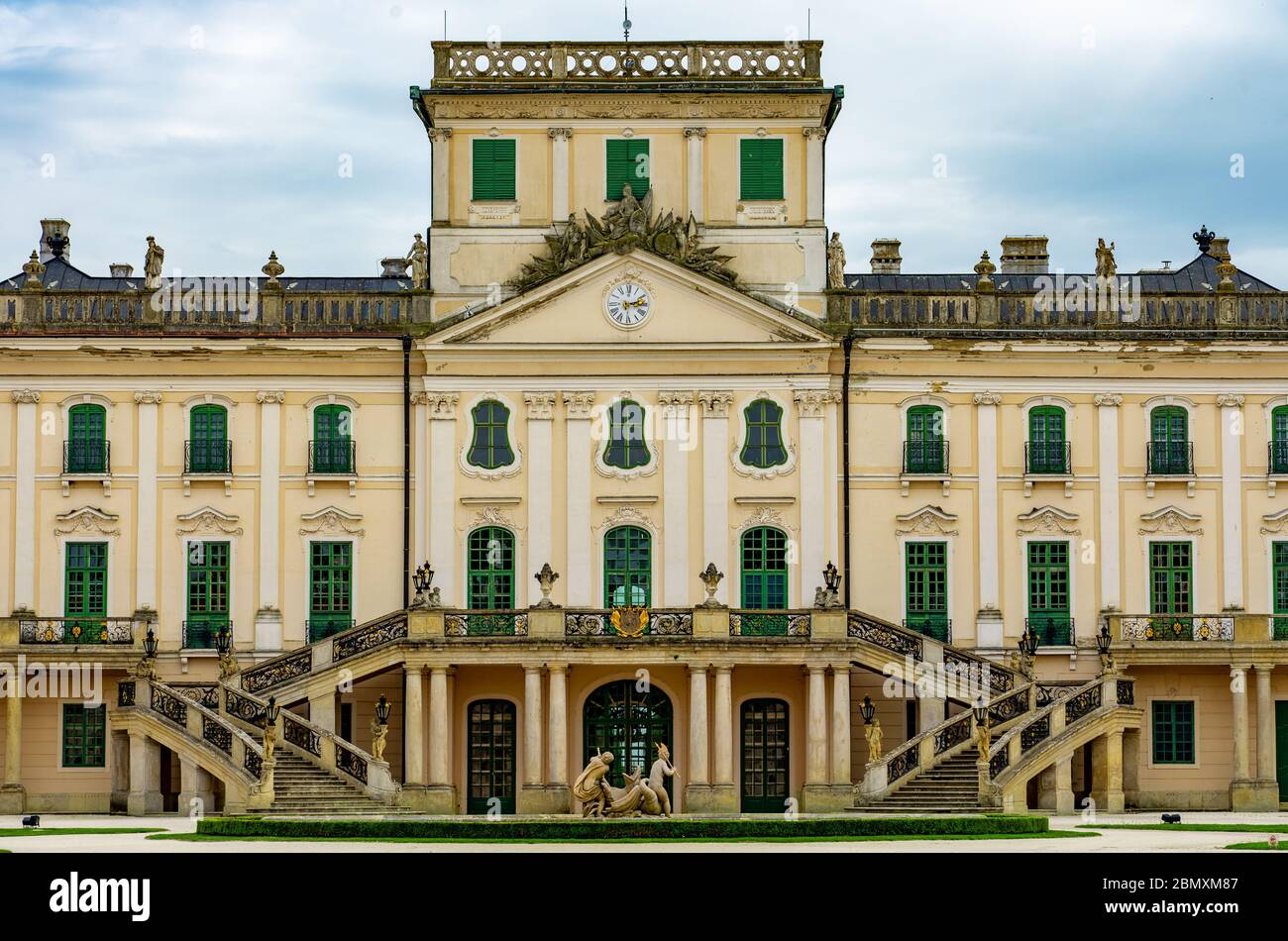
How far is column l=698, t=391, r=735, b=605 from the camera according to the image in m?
60.8

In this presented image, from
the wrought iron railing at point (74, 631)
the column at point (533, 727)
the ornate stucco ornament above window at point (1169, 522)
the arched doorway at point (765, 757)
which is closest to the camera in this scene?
the column at point (533, 727)

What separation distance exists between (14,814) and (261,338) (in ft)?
41.8

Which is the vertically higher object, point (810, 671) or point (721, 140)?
point (721, 140)

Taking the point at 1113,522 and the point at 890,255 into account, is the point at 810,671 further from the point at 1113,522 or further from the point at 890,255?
the point at 890,255

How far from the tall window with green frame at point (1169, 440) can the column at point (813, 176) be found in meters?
9.60

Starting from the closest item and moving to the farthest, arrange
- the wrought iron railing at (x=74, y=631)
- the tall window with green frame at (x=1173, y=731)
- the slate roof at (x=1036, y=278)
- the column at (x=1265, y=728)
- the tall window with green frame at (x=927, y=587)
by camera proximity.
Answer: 1. the wrought iron railing at (x=74, y=631)
2. the column at (x=1265, y=728)
3. the tall window with green frame at (x=1173, y=731)
4. the tall window with green frame at (x=927, y=587)
5. the slate roof at (x=1036, y=278)

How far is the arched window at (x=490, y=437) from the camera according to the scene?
2404 inches

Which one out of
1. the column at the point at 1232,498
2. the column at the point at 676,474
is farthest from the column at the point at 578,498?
the column at the point at 1232,498

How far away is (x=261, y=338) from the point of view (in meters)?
61.7

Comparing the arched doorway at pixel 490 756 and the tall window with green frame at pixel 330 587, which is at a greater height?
the tall window with green frame at pixel 330 587

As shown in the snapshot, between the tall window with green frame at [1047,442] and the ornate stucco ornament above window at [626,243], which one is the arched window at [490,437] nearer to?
the ornate stucco ornament above window at [626,243]

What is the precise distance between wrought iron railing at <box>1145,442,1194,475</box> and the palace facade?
4.3 inches
